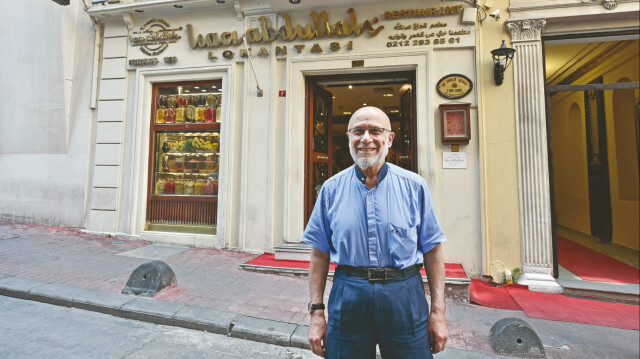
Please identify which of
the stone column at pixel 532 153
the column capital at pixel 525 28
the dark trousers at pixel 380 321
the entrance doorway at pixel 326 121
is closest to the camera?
the dark trousers at pixel 380 321

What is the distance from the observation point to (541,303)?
461cm

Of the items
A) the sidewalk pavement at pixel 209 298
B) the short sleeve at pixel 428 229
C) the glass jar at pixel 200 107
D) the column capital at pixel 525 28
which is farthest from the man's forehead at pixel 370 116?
the glass jar at pixel 200 107

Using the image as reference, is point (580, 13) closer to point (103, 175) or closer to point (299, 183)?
point (299, 183)

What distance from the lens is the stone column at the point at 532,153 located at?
5340mm

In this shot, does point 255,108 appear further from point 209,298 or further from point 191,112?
point 209,298

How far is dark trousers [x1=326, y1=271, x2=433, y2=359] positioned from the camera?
1.68 meters

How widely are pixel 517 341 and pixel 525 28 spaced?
5180 mm

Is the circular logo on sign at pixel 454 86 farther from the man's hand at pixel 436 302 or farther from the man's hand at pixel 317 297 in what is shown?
the man's hand at pixel 317 297

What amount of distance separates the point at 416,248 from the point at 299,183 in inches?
186

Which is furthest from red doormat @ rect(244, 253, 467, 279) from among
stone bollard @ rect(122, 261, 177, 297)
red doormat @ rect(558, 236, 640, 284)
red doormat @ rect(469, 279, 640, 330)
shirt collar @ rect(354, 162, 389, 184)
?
shirt collar @ rect(354, 162, 389, 184)

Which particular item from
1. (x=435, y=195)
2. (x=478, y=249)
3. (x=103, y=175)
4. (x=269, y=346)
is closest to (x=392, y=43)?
(x=435, y=195)

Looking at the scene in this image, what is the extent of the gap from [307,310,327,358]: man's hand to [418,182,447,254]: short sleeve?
2.38ft

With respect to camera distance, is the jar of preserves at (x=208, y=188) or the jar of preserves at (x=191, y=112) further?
the jar of preserves at (x=191, y=112)

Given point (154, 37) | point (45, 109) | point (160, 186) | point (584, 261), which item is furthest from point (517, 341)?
point (45, 109)
